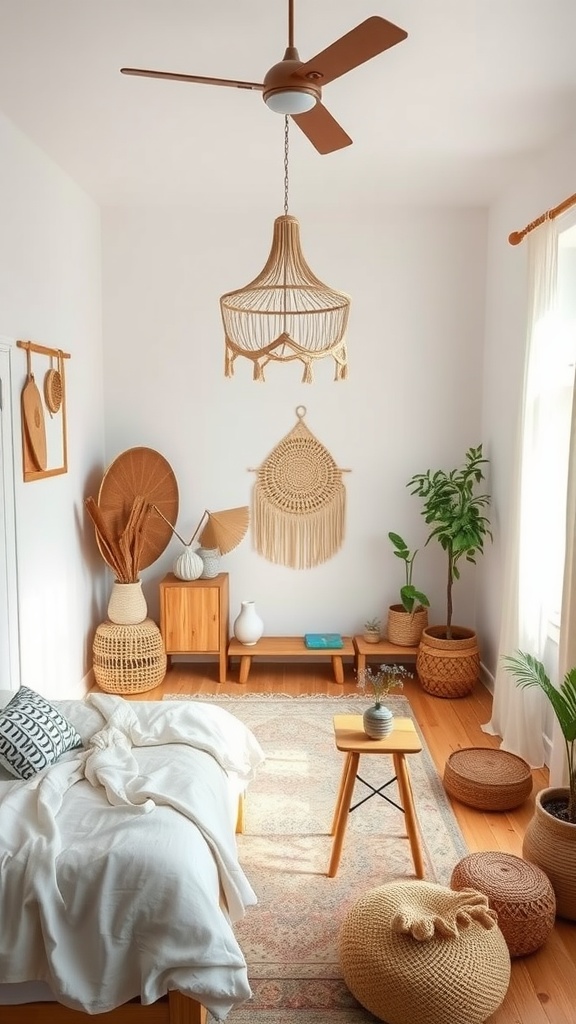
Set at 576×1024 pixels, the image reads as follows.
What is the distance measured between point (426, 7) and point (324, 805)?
295cm

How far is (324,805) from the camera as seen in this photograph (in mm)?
3438

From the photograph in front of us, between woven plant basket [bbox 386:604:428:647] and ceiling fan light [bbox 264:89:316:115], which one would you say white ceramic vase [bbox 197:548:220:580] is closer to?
woven plant basket [bbox 386:604:428:647]

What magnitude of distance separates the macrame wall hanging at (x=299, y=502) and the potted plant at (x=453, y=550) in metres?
0.56

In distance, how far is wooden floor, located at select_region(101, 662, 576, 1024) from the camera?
2.28 m

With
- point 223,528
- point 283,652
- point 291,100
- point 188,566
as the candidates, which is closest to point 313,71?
point 291,100

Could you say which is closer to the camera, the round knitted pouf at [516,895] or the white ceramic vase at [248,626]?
the round knitted pouf at [516,895]

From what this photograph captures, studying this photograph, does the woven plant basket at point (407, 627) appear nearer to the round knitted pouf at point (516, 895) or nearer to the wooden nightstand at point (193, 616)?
the wooden nightstand at point (193, 616)

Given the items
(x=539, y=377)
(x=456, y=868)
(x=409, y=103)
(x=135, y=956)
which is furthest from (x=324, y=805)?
(x=409, y=103)

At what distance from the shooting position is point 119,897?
202 cm

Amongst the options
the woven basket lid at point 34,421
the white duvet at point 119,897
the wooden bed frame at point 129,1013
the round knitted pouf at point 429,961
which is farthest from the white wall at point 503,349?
the wooden bed frame at point 129,1013

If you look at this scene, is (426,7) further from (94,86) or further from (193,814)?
(193,814)

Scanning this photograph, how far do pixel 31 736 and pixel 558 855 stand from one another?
5.78 feet


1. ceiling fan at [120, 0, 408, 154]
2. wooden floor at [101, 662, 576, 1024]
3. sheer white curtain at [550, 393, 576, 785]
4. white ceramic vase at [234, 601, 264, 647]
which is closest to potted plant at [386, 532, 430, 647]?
wooden floor at [101, 662, 576, 1024]

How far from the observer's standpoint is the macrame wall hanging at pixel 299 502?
5.15 meters
